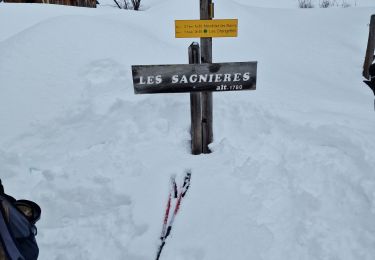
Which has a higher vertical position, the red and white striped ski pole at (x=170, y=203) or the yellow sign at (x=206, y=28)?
the yellow sign at (x=206, y=28)

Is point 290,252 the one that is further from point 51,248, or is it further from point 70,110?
point 70,110

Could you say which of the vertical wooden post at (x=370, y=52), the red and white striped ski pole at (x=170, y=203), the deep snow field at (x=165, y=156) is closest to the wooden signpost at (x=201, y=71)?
the deep snow field at (x=165, y=156)

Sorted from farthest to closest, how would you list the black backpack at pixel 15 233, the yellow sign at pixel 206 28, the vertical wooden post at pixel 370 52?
the vertical wooden post at pixel 370 52 → the yellow sign at pixel 206 28 → the black backpack at pixel 15 233

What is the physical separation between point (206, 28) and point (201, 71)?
0.49 meters

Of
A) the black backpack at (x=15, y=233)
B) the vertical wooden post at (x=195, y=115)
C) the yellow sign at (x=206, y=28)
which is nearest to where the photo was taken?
the black backpack at (x=15, y=233)

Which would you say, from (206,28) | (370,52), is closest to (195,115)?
(206,28)

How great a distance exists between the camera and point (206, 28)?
370cm

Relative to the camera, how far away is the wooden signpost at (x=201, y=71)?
Result: 12.1 feet

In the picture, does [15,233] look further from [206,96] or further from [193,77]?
[206,96]

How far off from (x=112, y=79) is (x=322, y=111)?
3.33 m

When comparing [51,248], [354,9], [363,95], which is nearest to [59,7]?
[51,248]

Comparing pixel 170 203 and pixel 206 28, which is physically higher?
pixel 206 28

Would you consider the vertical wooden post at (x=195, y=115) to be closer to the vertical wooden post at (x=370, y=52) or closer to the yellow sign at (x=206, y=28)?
the yellow sign at (x=206, y=28)

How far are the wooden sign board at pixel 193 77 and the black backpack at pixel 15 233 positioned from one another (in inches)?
81.1
